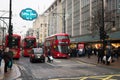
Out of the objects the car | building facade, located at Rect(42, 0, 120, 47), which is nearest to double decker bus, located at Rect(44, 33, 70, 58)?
building facade, located at Rect(42, 0, 120, 47)

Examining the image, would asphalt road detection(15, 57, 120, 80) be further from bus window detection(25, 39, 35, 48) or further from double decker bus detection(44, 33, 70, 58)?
bus window detection(25, 39, 35, 48)

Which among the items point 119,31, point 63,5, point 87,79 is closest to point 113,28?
point 119,31

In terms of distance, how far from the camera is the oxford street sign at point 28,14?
36719 millimetres

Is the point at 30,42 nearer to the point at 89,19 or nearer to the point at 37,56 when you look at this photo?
the point at 89,19

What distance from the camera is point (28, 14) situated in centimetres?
3716

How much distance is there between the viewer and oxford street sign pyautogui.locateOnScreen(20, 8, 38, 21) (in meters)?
36.7

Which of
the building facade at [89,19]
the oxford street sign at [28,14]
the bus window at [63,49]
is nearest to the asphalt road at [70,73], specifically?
the oxford street sign at [28,14]

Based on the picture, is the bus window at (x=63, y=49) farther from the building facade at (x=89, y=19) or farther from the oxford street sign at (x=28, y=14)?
the oxford street sign at (x=28, y=14)

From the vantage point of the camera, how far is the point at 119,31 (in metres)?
55.5

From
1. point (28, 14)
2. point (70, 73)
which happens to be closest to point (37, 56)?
point (28, 14)

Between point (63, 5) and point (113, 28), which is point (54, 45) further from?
point (63, 5)

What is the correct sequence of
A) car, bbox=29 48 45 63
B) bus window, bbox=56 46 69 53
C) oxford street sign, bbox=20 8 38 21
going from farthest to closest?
bus window, bbox=56 46 69 53
car, bbox=29 48 45 63
oxford street sign, bbox=20 8 38 21

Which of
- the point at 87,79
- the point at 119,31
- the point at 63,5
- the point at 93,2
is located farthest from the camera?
the point at 63,5

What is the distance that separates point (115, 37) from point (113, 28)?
7.11ft
